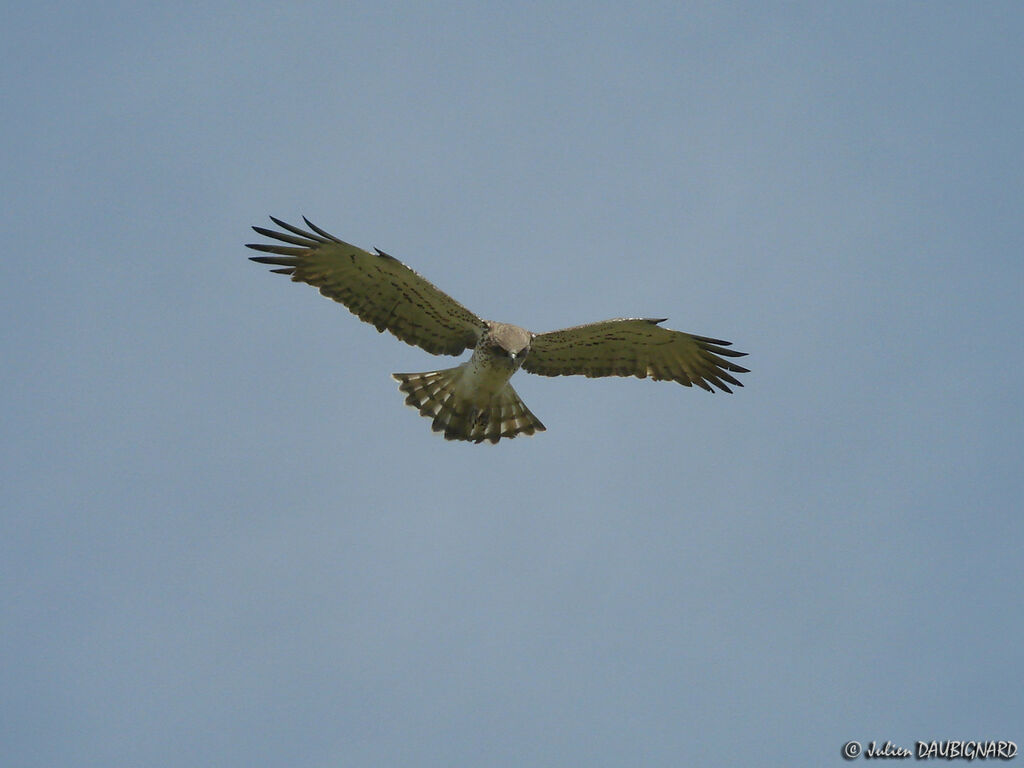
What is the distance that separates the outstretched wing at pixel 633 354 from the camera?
11695 millimetres

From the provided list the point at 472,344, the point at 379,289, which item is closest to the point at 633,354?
the point at 472,344

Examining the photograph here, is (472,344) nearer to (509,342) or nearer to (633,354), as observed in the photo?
(509,342)

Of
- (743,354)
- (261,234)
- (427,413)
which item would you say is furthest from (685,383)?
(261,234)

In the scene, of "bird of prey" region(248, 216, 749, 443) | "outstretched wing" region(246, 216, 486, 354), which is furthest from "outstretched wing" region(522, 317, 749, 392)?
"outstretched wing" region(246, 216, 486, 354)

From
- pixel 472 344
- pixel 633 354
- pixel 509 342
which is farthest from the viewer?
pixel 633 354

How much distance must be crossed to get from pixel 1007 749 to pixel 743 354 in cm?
492

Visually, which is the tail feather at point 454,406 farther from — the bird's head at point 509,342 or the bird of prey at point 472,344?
the bird's head at point 509,342

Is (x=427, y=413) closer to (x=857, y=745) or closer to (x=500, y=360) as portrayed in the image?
(x=500, y=360)

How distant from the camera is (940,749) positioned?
10.2 metres

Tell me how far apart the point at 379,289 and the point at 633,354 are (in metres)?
3.12

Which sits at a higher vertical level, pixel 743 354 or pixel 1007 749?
pixel 743 354

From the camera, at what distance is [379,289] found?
1127cm

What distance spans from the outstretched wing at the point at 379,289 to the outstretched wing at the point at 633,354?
3.00ft

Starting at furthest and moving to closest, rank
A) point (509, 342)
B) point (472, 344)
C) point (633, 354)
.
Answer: point (633, 354), point (472, 344), point (509, 342)
